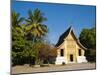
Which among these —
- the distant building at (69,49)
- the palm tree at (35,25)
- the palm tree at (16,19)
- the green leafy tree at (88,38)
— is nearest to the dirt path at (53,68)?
the distant building at (69,49)

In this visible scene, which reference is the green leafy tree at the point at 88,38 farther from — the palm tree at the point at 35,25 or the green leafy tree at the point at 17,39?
the green leafy tree at the point at 17,39

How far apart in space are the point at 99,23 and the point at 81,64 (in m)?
0.60

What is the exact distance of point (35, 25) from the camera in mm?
2801

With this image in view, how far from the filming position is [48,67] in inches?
112

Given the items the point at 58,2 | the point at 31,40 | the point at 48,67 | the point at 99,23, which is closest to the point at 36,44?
the point at 31,40

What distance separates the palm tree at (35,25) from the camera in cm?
277

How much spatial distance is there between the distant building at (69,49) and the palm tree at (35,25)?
254mm

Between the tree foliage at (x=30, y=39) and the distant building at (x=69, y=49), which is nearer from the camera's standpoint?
the tree foliage at (x=30, y=39)

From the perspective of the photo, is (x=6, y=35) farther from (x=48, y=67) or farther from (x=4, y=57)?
(x=48, y=67)

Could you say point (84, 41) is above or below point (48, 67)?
above

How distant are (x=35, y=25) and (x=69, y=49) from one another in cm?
53

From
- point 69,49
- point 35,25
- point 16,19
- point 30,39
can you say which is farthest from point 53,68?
point 16,19

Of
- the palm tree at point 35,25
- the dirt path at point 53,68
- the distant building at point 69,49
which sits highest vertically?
the palm tree at point 35,25

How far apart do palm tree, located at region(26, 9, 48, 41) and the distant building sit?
254 mm
